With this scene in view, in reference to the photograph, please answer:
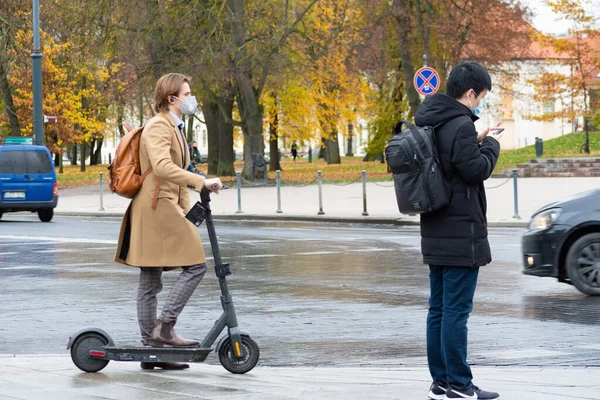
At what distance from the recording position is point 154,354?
7449mm

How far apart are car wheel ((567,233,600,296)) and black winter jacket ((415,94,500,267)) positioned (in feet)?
18.3

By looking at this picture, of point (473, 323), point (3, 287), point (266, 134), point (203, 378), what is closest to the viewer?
point (203, 378)

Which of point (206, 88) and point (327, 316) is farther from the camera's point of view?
point (206, 88)

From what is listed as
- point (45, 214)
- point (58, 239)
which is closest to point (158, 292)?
point (58, 239)

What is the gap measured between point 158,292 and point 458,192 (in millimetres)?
2251

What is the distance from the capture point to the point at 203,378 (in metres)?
7.28

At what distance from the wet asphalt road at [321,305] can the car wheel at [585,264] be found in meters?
0.16

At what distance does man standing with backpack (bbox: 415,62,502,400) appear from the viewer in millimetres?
6387

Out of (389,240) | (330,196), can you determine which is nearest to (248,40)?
(330,196)

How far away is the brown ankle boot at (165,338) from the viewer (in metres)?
7.62

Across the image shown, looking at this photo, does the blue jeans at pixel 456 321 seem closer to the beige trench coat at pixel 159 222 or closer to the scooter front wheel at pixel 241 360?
the scooter front wheel at pixel 241 360

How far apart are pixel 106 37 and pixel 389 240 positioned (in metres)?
26.2

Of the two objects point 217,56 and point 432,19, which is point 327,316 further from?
point 432,19

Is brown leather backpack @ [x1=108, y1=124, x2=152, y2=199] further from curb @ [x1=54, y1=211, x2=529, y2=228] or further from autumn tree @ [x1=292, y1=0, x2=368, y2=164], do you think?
autumn tree @ [x1=292, y1=0, x2=368, y2=164]
